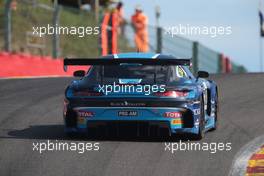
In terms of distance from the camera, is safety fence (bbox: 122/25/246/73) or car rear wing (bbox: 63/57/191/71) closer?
car rear wing (bbox: 63/57/191/71)

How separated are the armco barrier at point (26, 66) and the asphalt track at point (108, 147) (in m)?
6.30

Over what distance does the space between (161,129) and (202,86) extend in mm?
1102

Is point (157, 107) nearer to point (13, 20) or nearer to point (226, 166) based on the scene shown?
point (226, 166)

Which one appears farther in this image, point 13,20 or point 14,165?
point 13,20

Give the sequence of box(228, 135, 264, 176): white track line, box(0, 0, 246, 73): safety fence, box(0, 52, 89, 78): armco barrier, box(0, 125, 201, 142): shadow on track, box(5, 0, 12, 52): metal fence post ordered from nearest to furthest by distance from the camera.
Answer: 1. box(228, 135, 264, 176): white track line
2. box(0, 125, 201, 142): shadow on track
3. box(0, 52, 89, 78): armco barrier
4. box(5, 0, 12, 52): metal fence post
5. box(0, 0, 246, 73): safety fence

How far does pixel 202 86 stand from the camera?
466 inches

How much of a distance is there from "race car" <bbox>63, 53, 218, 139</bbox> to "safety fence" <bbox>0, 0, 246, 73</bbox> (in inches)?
569

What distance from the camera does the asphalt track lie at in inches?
364

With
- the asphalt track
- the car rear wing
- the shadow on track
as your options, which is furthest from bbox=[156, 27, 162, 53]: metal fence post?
the car rear wing

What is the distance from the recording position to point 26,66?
2412 centimetres

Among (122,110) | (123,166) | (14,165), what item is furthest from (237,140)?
(14,165)

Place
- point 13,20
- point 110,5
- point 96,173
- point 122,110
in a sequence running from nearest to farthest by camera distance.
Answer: point 96,173, point 122,110, point 13,20, point 110,5

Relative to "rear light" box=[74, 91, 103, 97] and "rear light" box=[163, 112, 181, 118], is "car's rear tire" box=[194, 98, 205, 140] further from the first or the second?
"rear light" box=[74, 91, 103, 97]

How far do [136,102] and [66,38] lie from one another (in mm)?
23849
